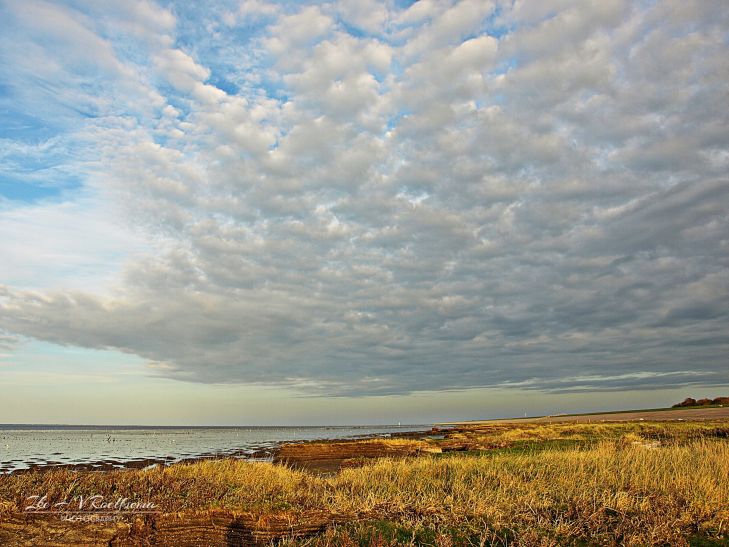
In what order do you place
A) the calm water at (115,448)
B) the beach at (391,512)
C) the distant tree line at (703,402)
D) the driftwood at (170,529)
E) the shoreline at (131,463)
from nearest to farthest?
the driftwood at (170,529)
the beach at (391,512)
the shoreline at (131,463)
the calm water at (115,448)
the distant tree line at (703,402)

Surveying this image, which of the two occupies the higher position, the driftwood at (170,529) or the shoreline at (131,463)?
the driftwood at (170,529)

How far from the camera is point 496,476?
15.7 m

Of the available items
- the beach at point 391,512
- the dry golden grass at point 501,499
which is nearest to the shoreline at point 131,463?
the dry golden grass at point 501,499

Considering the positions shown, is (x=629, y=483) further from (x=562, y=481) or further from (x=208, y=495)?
(x=208, y=495)

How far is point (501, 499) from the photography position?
11.8m

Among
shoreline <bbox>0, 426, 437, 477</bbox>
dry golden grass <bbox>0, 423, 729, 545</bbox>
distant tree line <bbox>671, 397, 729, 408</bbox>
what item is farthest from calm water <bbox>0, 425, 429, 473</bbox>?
distant tree line <bbox>671, 397, 729, 408</bbox>

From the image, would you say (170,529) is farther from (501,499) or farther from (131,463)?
(131,463)

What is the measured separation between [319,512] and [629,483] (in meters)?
9.09

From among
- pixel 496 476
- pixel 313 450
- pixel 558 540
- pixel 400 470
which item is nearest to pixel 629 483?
pixel 496 476

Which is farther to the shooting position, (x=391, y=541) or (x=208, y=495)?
(x=208, y=495)

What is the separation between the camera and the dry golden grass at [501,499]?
9.22 metres

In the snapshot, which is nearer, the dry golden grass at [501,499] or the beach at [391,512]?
the beach at [391,512]

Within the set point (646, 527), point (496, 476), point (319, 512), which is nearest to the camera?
point (646, 527)

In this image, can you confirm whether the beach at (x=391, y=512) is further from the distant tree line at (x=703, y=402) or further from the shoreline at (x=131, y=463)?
the distant tree line at (x=703, y=402)
